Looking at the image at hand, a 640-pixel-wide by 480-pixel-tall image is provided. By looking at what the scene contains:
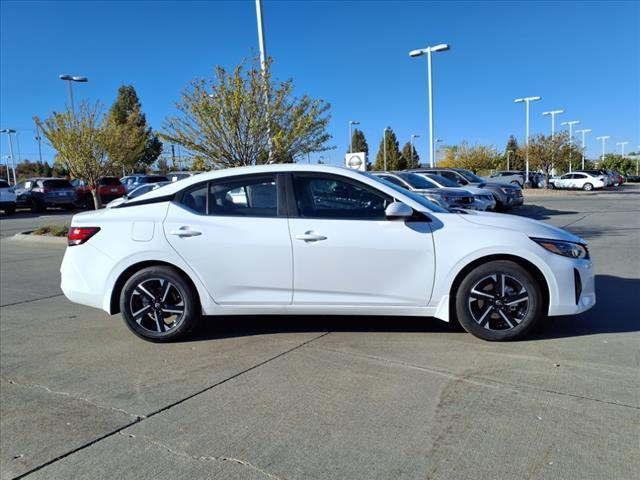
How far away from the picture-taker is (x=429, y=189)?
14.6 m

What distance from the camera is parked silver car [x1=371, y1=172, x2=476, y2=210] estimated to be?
547 inches

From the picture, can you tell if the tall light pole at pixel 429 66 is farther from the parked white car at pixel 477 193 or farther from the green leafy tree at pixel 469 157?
the green leafy tree at pixel 469 157

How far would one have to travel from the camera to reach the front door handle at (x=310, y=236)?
4.39 m

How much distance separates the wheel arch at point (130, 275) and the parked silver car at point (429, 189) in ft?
31.0

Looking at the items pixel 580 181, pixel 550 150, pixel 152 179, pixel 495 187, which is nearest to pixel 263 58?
pixel 495 187

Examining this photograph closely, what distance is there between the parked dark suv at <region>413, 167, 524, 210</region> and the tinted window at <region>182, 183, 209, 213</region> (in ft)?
47.5

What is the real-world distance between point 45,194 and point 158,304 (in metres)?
23.6

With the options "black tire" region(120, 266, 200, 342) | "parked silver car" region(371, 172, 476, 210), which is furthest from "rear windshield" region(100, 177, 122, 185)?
"black tire" region(120, 266, 200, 342)

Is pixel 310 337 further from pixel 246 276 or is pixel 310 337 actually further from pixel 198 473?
pixel 198 473

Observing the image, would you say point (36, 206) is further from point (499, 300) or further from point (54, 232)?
point (499, 300)

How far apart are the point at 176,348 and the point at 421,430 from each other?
8.26 ft

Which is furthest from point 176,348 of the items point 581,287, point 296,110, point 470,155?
point 470,155

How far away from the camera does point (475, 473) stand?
2.58 meters

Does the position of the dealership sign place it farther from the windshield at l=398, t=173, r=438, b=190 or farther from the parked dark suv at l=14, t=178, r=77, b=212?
the parked dark suv at l=14, t=178, r=77, b=212
